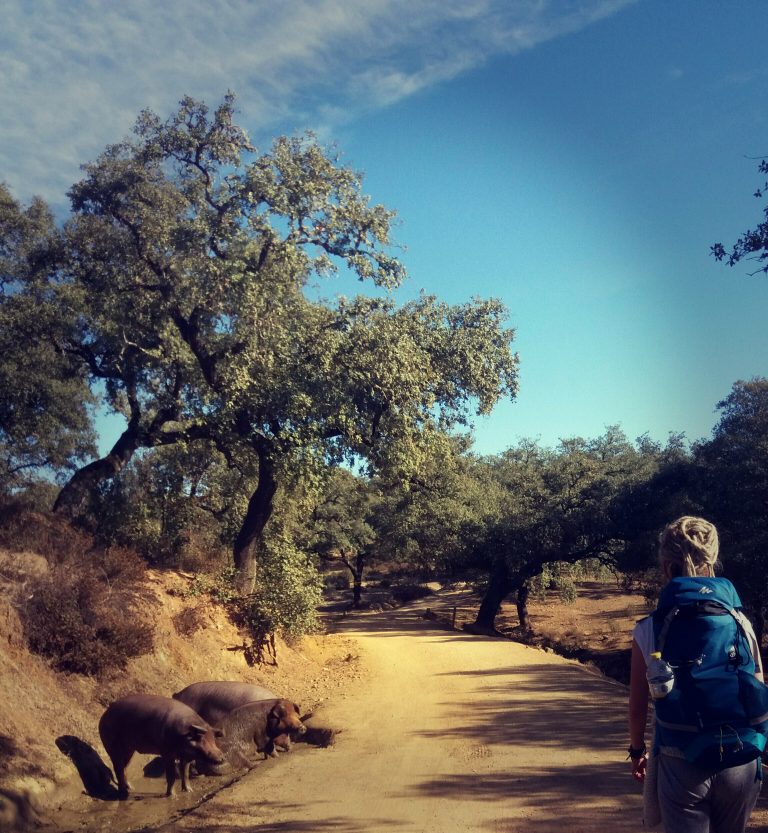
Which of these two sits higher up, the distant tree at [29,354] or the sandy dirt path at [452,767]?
the distant tree at [29,354]

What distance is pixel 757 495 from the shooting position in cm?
1730

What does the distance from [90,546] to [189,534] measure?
3650 mm

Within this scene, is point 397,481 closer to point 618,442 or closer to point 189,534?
point 189,534

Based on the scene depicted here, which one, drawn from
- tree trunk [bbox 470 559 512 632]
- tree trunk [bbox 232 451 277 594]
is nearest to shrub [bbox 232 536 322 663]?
tree trunk [bbox 232 451 277 594]

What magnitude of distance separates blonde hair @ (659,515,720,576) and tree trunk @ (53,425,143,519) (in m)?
14.7

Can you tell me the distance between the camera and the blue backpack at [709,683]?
3.12 metres

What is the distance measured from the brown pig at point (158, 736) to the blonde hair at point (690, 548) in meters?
6.59

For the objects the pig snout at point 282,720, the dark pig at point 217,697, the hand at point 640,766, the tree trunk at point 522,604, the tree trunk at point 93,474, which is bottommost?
the tree trunk at point 522,604

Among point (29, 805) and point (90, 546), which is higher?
point (90, 546)

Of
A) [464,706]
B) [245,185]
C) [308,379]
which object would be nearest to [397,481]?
[308,379]

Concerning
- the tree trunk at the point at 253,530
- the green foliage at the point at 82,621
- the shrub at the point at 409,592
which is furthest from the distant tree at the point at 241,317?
the shrub at the point at 409,592

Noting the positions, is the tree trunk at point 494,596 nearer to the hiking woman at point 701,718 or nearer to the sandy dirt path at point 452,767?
the sandy dirt path at point 452,767

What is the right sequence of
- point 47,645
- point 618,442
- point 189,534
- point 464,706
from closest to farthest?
point 47,645 < point 464,706 < point 189,534 < point 618,442

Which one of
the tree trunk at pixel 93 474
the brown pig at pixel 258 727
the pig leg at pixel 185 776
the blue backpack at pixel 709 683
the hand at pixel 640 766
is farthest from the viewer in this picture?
the tree trunk at pixel 93 474
